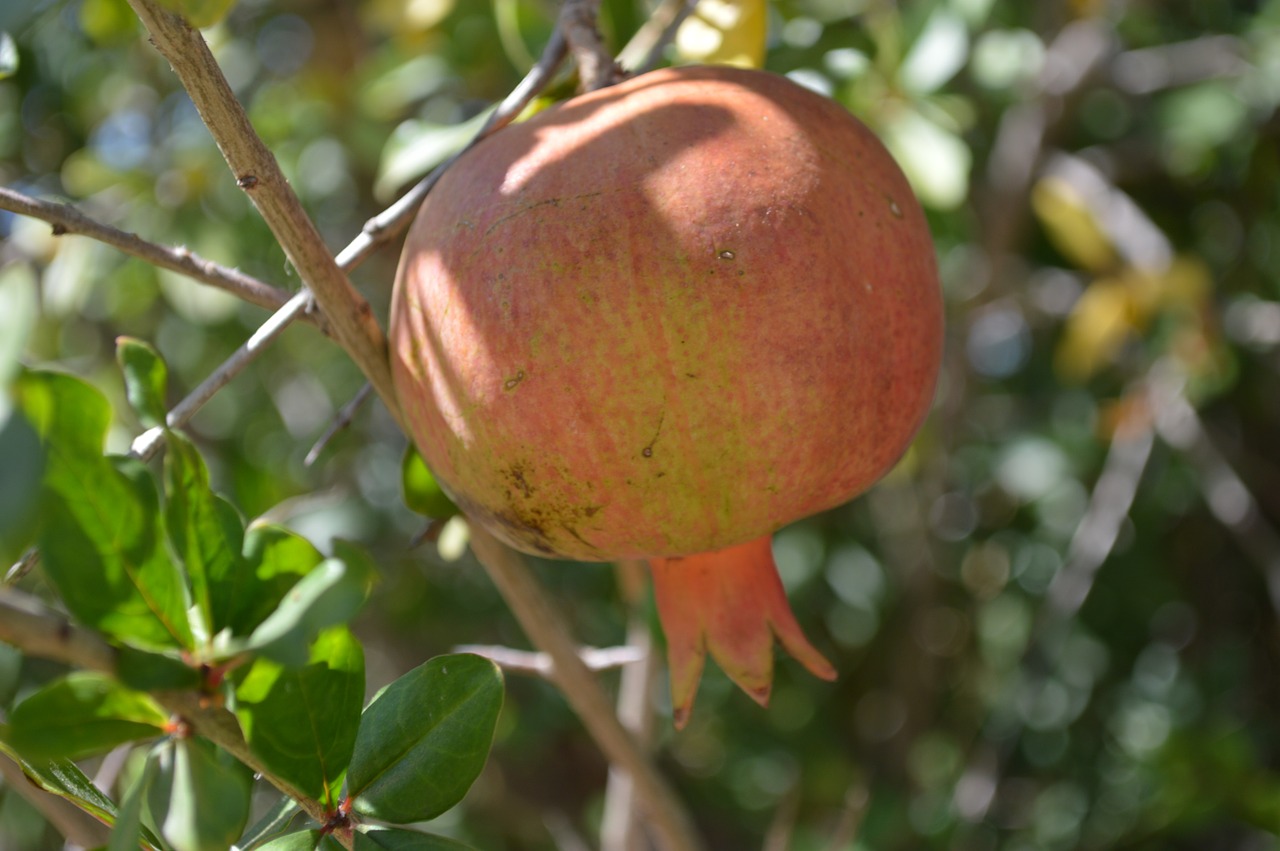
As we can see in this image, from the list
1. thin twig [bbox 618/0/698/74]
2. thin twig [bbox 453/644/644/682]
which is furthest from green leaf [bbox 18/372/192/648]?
thin twig [bbox 618/0/698/74]

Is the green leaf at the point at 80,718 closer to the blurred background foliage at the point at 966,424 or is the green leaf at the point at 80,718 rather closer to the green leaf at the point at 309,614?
the green leaf at the point at 309,614

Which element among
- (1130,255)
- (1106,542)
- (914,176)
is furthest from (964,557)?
(914,176)

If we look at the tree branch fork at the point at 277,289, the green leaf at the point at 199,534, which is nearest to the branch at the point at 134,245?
the tree branch fork at the point at 277,289

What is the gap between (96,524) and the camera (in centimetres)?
52

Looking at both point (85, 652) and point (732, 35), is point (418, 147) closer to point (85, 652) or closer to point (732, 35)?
point (732, 35)

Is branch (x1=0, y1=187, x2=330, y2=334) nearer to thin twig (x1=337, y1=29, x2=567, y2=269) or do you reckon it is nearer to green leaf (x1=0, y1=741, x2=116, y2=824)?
thin twig (x1=337, y1=29, x2=567, y2=269)

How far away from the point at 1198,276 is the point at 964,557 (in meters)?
0.71

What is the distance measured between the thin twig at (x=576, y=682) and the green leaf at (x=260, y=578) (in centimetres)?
19

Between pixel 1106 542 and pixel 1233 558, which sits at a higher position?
pixel 1106 542

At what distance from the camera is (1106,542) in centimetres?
174

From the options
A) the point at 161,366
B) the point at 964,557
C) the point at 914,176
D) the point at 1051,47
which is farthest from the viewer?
the point at 964,557

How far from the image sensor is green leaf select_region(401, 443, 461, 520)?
883mm

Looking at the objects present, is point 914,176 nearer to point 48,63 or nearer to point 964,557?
point 964,557

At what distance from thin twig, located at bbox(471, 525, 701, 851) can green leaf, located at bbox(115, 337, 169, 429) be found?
269 mm
